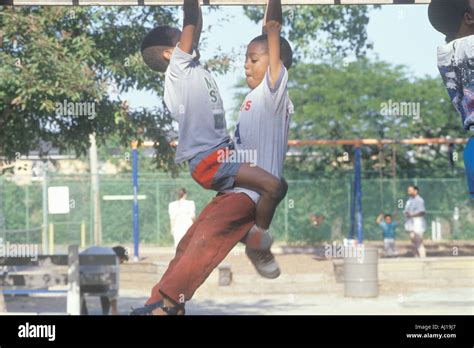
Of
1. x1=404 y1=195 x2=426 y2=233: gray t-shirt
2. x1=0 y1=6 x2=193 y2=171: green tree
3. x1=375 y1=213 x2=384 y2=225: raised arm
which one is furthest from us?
x1=375 y1=213 x2=384 y2=225: raised arm

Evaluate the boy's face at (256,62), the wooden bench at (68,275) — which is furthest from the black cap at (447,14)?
the wooden bench at (68,275)

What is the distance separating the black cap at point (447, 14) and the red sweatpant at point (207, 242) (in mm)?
1413

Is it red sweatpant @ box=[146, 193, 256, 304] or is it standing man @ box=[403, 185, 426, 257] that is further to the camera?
standing man @ box=[403, 185, 426, 257]

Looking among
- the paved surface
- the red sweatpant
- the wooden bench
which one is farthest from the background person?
the red sweatpant

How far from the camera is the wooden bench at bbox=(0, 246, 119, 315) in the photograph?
10086 mm

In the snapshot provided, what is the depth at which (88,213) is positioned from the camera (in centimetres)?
1859

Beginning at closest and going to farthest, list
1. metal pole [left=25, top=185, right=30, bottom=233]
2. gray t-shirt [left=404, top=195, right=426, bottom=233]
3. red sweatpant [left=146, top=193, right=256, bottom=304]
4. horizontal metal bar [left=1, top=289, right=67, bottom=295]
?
red sweatpant [left=146, top=193, right=256, bottom=304] → horizontal metal bar [left=1, top=289, right=67, bottom=295] → gray t-shirt [left=404, top=195, right=426, bottom=233] → metal pole [left=25, top=185, right=30, bottom=233]

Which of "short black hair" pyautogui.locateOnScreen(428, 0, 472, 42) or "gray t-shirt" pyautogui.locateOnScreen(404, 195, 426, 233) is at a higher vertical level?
"short black hair" pyautogui.locateOnScreen(428, 0, 472, 42)

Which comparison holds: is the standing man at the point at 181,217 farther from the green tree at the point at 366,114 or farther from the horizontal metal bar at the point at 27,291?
the green tree at the point at 366,114

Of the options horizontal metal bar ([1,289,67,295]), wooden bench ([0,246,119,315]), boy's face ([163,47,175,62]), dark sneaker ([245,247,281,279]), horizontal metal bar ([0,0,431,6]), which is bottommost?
horizontal metal bar ([1,289,67,295])

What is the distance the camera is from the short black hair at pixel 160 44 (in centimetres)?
619

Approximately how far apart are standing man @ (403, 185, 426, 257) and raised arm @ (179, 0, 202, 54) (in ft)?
31.2

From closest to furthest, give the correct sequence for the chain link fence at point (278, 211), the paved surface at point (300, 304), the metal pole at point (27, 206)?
1. the paved surface at point (300, 304)
2. the chain link fence at point (278, 211)
3. the metal pole at point (27, 206)

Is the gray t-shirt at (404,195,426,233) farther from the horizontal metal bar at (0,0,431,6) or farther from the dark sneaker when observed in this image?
the dark sneaker
